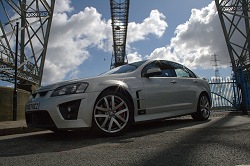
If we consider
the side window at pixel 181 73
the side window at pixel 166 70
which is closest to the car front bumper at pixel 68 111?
the side window at pixel 166 70

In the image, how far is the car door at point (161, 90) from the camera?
202 inches

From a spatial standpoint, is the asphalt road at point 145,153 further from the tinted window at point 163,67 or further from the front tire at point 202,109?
the front tire at point 202,109

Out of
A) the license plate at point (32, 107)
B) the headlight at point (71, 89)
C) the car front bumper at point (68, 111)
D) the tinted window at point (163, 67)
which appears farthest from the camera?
the tinted window at point (163, 67)

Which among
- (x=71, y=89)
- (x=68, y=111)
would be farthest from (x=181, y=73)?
(x=68, y=111)

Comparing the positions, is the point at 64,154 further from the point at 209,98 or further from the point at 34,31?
the point at 34,31

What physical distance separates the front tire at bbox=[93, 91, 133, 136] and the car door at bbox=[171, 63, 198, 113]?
170cm

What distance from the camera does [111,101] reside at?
4.49 meters

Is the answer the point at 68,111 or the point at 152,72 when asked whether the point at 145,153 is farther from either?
the point at 152,72

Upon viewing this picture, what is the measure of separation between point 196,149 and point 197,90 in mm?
3513

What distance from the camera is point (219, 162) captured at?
250 cm

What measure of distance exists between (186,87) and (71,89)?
9.37 ft

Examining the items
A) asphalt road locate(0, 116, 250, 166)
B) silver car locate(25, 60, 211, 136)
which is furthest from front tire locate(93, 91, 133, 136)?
asphalt road locate(0, 116, 250, 166)

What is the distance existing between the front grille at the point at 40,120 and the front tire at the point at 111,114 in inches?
27.1

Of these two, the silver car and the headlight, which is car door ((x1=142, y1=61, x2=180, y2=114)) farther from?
the headlight
